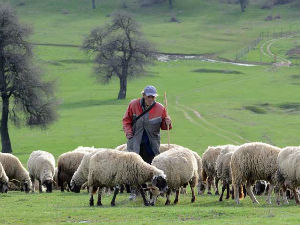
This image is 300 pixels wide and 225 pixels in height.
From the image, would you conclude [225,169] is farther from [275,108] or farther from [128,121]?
[275,108]

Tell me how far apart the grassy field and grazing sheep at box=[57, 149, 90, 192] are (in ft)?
3.08

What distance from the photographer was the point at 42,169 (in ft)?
88.6

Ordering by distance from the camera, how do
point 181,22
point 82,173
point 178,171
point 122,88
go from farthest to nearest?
point 181,22, point 122,88, point 82,173, point 178,171

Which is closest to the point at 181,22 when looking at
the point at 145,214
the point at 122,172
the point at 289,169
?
the point at 122,172

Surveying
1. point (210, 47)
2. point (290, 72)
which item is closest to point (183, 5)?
point (210, 47)

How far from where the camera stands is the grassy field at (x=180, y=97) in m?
16.5

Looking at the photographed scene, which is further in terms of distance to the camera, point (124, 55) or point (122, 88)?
point (124, 55)

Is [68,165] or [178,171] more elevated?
[178,171]

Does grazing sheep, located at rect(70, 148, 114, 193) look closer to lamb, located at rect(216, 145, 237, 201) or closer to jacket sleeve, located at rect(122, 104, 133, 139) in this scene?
jacket sleeve, located at rect(122, 104, 133, 139)

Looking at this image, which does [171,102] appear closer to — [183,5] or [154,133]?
[154,133]

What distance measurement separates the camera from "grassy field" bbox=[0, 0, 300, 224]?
16.5 m

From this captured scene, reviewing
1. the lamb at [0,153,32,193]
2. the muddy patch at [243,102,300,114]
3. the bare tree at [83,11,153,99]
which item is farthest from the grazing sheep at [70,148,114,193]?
the bare tree at [83,11,153,99]

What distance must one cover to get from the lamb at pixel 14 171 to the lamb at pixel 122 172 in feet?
28.3

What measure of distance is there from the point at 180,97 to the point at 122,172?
58.9 m
